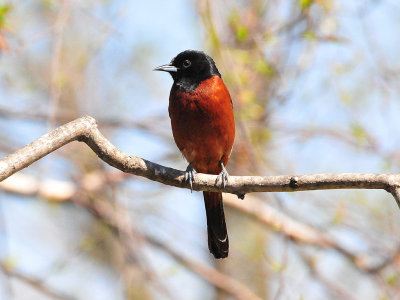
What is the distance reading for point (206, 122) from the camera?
15.1 feet

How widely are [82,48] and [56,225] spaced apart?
10.5 feet

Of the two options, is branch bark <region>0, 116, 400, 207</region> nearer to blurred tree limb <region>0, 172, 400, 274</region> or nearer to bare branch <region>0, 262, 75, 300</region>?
bare branch <region>0, 262, 75, 300</region>

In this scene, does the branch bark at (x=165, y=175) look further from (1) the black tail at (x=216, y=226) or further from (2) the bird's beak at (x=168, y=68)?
(2) the bird's beak at (x=168, y=68)

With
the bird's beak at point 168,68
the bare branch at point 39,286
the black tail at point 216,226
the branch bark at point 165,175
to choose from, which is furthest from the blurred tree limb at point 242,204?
the branch bark at point 165,175

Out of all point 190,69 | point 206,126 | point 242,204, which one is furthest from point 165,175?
point 242,204

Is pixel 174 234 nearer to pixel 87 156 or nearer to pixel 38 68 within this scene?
pixel 87 156

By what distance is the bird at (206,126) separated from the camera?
15.2ft

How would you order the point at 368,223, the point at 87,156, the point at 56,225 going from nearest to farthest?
1. the point at 368,223
2. the point at 87,156
3. the point at 56,225

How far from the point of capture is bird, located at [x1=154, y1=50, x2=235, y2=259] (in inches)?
182

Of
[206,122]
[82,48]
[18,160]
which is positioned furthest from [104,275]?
[18,160]

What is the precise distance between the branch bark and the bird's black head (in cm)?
126

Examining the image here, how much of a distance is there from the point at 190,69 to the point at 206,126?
0.70 meters

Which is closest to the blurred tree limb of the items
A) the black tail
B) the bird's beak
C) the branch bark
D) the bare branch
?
the bare branch

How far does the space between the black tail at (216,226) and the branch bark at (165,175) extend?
112 centimetres
